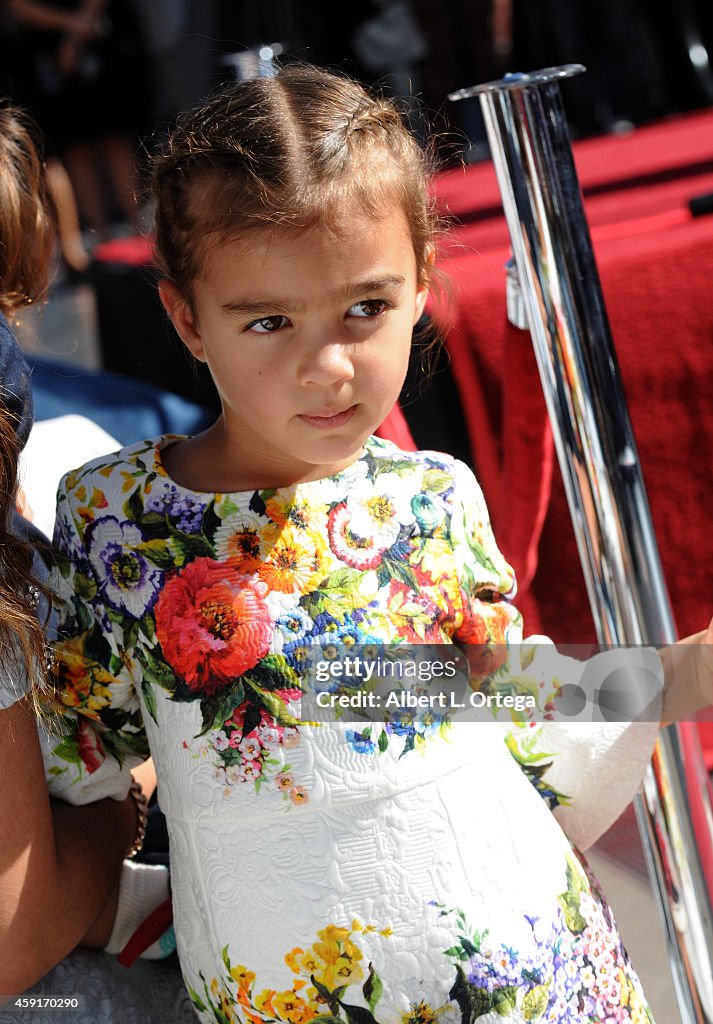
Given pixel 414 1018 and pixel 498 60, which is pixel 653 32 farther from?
pixel 414 1018

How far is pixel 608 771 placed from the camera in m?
0.75

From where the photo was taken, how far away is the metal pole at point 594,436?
29.9 inches

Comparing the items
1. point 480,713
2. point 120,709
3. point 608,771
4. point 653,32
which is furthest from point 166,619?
point 653,32

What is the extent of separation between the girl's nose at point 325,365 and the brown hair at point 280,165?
0.21 feet

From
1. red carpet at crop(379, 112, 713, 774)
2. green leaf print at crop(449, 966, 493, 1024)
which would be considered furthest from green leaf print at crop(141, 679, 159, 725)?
red carpet at crop(379, 112, 713, 774)

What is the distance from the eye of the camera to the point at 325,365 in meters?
0.63

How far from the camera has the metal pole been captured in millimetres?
759

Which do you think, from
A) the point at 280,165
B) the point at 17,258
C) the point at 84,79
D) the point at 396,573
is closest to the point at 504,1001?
the point at 396,573

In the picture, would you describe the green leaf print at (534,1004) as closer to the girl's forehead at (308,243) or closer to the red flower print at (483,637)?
the red flower print at (483,637)

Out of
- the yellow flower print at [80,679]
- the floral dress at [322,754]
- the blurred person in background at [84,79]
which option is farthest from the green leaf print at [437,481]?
the blurred person in background at [84,79]

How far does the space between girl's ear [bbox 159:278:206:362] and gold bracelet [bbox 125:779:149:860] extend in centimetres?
29

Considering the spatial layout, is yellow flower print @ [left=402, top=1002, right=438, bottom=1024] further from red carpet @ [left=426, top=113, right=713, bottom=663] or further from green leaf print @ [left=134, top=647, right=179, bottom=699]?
red carpet @ [left=426, top=113, right=713, bottom=663]

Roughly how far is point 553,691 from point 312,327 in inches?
10.3

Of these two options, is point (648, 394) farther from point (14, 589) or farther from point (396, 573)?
point (14, 589)
